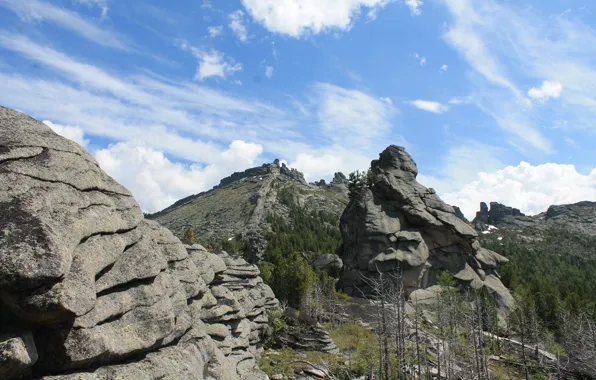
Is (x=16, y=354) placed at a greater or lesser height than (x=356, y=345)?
greater

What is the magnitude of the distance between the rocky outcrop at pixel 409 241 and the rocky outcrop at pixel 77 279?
64.2m

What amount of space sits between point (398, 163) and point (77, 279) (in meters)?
84.8

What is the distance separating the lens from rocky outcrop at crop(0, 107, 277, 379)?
28.1ft

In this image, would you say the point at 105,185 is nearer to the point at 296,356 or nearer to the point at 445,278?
the point at 296,356

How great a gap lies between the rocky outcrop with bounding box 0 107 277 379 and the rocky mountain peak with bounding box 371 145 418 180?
7710 cm

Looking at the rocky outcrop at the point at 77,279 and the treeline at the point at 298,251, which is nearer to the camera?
the rocky outcrop at the point at 77,279

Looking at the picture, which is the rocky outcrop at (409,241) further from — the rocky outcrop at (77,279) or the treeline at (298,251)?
the rocky outcrop at (77,279)

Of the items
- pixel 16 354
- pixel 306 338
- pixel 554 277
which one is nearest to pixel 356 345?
pixel 306 338

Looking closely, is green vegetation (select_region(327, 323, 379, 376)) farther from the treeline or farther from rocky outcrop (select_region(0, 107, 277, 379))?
rocky outcrop (select_region(0, 107, 277, 379))

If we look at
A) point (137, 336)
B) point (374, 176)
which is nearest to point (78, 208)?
point (137, 336)

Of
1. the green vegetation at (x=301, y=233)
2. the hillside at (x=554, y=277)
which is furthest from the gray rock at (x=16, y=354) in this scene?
the green vegetation at (x=301, y=233)

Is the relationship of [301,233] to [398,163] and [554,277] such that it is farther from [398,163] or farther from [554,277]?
[554,277]

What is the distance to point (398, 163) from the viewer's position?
8925 centimetres

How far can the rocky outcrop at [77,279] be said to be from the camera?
857cm
